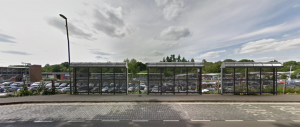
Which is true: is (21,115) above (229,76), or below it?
below

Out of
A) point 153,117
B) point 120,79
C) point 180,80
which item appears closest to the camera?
point 153,117

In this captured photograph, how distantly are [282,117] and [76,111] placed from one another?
1070 cm

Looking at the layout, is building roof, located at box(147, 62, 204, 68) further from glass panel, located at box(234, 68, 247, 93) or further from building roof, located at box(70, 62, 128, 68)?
glass panel, located at box(234, 68, 247, 93)

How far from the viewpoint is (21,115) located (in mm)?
5434

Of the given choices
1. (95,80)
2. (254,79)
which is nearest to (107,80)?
(95,80)

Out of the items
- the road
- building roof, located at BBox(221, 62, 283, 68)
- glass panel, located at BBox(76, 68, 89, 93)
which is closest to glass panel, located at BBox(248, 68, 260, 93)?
building roof, located at BBox(221, 62, 283, 68)

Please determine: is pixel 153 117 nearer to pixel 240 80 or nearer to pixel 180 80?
pixel 180 80

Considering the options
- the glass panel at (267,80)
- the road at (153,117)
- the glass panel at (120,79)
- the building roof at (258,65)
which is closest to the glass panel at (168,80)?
Answer: the road at (153,117)

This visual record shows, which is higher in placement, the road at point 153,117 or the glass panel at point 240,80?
the glass panel at point 240,80

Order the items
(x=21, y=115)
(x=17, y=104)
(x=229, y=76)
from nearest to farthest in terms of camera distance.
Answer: (x=21, y=115)
(x=17, y=104)
(x=229, y=76)

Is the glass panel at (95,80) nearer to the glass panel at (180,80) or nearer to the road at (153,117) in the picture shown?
the road at (153,117)

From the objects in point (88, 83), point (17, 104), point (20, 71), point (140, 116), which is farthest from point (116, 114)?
point (20, 71)

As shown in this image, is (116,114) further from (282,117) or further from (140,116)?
(282,117)

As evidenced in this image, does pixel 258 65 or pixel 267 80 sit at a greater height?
pixel 258 65
